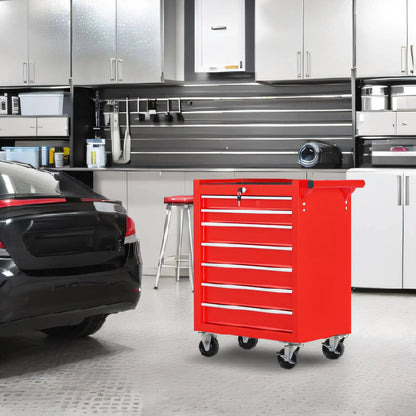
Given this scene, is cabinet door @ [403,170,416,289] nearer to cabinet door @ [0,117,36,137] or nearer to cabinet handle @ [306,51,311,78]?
cabinet handle @ [306,51,311,78]

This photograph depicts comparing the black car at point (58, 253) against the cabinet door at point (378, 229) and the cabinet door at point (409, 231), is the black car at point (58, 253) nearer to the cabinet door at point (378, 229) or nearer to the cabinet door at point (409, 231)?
the cabinet door at point (378, 229)

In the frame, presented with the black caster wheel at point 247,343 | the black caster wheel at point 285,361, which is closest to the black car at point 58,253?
the black caster wheel at point 247,343

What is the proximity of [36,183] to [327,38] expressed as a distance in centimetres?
335

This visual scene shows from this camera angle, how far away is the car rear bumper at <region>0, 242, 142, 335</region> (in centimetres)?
354

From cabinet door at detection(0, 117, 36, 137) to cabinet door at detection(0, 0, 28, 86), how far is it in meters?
0.34

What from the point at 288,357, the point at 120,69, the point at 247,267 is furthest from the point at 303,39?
the point at 288,357

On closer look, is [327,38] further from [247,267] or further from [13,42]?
[247,267]

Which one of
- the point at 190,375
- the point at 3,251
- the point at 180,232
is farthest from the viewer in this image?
the point at 180,232

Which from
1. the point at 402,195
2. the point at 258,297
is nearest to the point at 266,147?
the point at 402,195

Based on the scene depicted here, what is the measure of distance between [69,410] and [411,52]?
4.34m

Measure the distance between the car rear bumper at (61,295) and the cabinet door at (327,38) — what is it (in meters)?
3.17

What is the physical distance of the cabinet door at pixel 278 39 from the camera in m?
6.72

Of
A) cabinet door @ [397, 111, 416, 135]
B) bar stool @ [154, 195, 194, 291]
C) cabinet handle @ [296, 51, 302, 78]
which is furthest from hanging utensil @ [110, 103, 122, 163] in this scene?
cabinet door @ [397, 111, 416, 135]

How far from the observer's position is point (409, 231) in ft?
20.2
